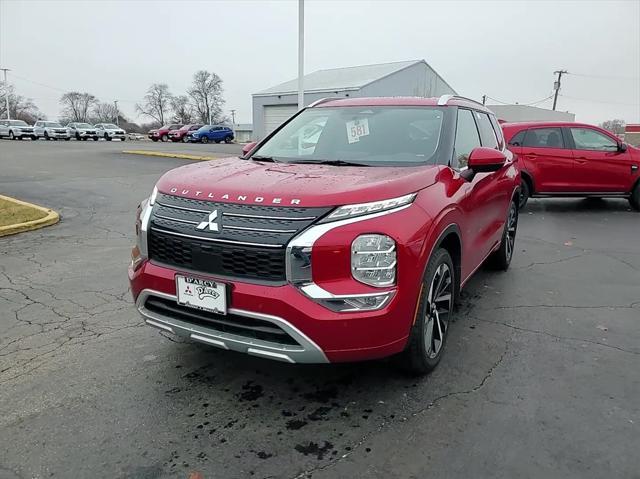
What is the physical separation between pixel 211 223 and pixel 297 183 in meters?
0.55

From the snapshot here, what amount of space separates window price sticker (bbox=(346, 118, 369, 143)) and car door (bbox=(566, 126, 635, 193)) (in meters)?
7.60

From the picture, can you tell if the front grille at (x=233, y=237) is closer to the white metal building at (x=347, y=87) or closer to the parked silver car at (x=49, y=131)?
the white metal building at (x=347, y=87)

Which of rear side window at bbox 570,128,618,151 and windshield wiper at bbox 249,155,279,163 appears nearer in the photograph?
windshield wiper at bbox 249,155,279,163

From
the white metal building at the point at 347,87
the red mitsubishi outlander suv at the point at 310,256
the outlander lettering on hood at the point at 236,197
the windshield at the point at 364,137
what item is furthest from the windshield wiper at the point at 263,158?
the white metal building at the point at 347,87

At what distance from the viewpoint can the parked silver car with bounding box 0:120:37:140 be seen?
136 ft

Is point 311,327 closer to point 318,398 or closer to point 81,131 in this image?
point 318,398

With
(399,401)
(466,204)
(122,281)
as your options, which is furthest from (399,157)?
(122,281)

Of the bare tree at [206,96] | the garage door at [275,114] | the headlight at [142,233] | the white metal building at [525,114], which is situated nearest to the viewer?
the headlight at [142,233]

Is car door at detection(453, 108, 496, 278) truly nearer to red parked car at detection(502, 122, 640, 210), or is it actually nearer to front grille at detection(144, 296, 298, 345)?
front grille at detection(144, 296, 298, 345)

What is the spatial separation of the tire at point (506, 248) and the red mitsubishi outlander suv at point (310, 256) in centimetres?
220

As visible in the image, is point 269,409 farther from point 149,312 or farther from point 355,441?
point 149,312

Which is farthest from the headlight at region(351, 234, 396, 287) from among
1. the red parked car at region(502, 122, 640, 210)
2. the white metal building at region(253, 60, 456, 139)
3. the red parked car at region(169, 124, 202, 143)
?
the red parked car at region(169, 124, 202, 143)

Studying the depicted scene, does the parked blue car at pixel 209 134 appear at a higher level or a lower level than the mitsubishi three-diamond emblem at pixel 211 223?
lower

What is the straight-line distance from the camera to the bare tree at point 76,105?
93375 millimetres
